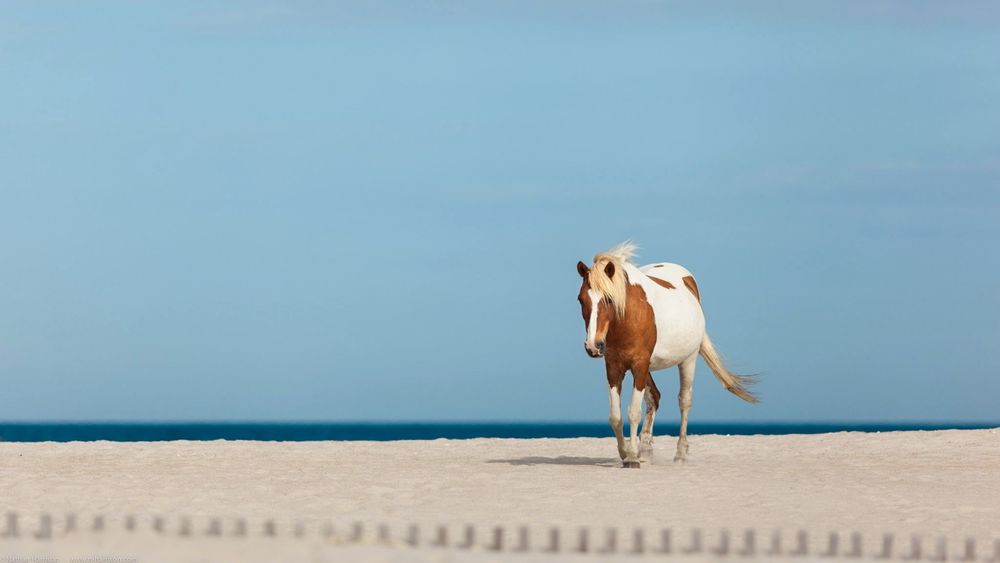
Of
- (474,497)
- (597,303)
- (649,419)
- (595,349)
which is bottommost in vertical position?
(474,497)

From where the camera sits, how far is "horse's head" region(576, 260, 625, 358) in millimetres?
15641

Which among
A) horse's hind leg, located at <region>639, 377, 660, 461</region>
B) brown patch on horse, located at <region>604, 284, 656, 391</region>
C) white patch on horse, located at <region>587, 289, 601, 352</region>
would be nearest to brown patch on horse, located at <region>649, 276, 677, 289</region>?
brown patch on horse, located at <region>604, 284, 656, 391</region>

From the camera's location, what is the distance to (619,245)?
1647 cm

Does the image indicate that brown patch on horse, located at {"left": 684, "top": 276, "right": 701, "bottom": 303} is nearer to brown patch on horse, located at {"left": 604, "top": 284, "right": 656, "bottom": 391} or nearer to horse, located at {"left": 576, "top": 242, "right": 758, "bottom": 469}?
horse, located at {"left": 576, "top": 242, "right": 758, "bottom": 469}

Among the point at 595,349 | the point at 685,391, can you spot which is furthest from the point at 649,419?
the point at 595,349

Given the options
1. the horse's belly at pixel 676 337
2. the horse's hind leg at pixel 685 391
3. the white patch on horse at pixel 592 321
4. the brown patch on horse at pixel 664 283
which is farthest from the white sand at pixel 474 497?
the brown patch on horse at pixel 664 283

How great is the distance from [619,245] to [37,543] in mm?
8273

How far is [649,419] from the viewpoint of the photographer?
1817cm

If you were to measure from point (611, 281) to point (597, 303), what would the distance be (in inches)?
14.5

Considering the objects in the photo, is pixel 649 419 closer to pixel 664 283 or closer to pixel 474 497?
pixel 664 283

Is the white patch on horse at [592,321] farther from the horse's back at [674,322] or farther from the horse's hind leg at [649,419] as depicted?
the horse's hind leg at [649,419]

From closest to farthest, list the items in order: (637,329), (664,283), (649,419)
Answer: (637,329) → (664,283) → (649,419)

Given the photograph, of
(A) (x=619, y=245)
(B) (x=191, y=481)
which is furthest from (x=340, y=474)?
(A) (x=619, y=245)

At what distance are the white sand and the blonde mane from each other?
2053 mm
